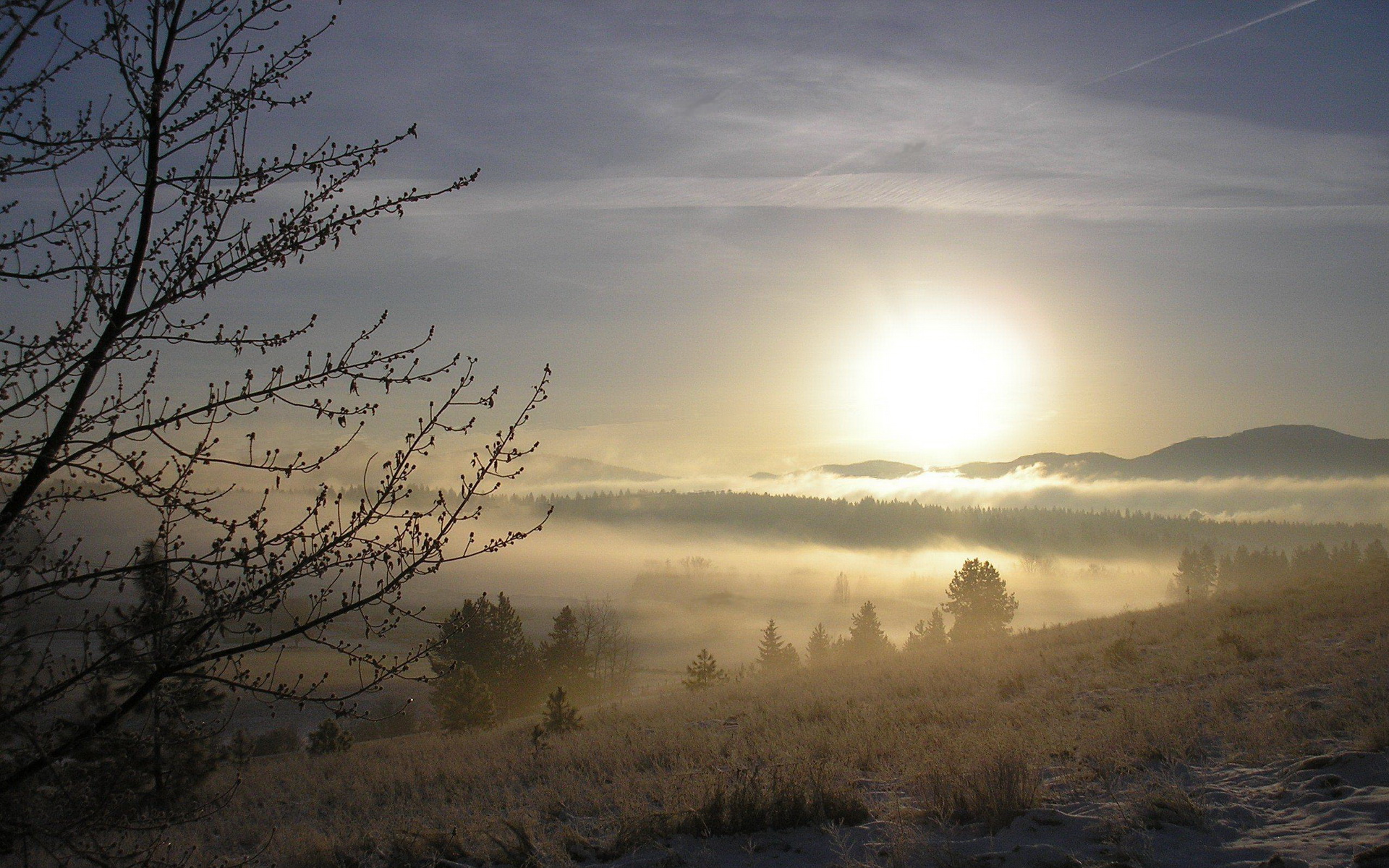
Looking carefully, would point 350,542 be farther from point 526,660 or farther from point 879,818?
point 526,660

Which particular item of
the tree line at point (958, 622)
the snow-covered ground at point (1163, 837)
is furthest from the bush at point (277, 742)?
the snow-covered ground at point (1163, 837)

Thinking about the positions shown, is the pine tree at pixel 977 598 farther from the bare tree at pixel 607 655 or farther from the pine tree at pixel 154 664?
the pine tree at pixel 154 664

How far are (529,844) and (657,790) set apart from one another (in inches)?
82.1

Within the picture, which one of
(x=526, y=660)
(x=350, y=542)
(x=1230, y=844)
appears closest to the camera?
(x=350, y=542)

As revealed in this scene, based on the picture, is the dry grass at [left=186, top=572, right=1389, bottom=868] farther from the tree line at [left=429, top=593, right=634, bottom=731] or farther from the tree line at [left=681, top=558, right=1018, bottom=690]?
the tree line at [left=681, top=558, right=1018, bottom=690]

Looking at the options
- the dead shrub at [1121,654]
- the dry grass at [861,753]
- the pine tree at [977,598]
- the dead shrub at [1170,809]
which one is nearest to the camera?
the dead shrub at [1170,809]

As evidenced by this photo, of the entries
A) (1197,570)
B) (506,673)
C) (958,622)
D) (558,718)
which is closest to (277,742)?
(506,673)

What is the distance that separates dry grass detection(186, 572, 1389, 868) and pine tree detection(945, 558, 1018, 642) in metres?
33.1

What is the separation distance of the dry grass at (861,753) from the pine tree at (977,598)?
3310cm

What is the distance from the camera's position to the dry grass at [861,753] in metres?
7.21

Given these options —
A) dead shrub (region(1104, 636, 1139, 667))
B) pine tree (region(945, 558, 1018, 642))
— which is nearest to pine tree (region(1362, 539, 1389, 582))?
dead shrub (region(1104, 636, 1139, 667))

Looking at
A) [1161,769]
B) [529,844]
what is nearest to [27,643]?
[529,844]

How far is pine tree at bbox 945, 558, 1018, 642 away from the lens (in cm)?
4991

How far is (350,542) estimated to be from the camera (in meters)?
3.39
